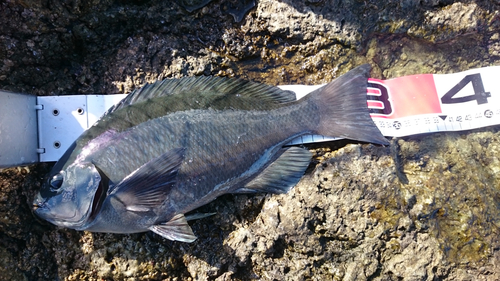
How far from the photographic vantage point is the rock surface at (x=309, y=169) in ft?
7.72

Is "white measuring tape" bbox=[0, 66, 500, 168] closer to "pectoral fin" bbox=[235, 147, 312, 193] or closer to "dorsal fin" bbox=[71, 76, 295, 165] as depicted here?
"pectoral fin" bbox=[235, 147, 312, 193]

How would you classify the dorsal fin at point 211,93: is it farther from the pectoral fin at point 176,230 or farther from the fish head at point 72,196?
the pectoral fin at point 176,230

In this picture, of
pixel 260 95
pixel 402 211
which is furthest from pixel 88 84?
pixel 402 211

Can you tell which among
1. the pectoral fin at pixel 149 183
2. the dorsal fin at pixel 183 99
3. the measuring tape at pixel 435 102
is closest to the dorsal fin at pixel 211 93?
the dorsal fin at pixel 183 99

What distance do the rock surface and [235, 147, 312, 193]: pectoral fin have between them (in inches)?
2.8

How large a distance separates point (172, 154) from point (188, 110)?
358 mm

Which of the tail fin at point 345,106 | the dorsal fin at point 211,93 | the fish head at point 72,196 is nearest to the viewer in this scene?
the fish head at point 72,196

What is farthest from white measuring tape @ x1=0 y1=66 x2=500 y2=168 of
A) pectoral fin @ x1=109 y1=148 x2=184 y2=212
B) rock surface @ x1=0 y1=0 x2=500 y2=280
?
pectoral fin @ x1=109 y1=148 x2=184 y2=212

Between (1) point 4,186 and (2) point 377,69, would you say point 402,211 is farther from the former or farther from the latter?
(1) point 4,186

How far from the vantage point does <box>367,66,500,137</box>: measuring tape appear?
2.70m

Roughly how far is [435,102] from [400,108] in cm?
28

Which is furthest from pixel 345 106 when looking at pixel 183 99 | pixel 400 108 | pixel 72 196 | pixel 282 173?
pixel 72 196

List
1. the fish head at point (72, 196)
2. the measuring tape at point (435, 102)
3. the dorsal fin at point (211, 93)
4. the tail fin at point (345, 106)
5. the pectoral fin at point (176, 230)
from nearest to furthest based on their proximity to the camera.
A: the fish head at point (72, 196), the pectoral fin at point (176, 230), the dorsal fin at point (211, 93), the tail fin at point (345, 106), the measuring tape at point (435, 102)

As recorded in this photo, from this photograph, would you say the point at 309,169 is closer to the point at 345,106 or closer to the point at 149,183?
the point at 345,106
